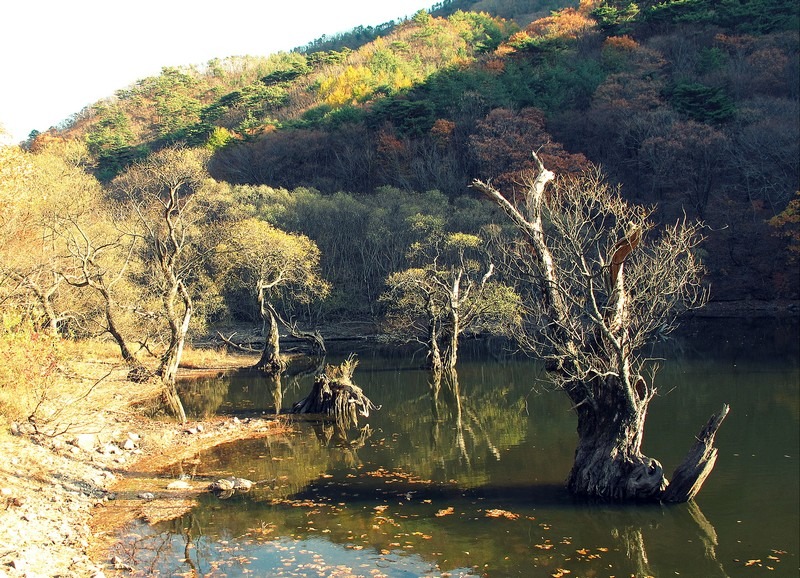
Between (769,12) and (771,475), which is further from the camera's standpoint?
(769,12)

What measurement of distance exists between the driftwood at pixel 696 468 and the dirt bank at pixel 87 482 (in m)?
8.31

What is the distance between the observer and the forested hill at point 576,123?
46438mm

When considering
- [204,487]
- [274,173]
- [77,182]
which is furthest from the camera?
[274,173]

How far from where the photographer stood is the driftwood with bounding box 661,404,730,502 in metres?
12.0

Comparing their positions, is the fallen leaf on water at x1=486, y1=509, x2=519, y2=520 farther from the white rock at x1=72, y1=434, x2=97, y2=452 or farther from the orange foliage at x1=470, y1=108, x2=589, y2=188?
the orange foliage at x1=470, y1=108, x2=589, y2=188

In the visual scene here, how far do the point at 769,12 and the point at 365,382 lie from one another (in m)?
48.8

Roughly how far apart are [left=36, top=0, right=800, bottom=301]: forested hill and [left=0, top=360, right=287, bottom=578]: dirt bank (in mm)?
29324

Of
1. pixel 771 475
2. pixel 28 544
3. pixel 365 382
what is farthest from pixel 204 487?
pixel 365 382

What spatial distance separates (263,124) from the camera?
7038 cm

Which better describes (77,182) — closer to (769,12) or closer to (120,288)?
(120,288)

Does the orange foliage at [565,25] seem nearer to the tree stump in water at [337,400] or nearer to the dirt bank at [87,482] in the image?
the tree stump in water at [337,400]

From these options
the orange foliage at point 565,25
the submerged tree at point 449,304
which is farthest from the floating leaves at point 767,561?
the orange foliage at point 565,25

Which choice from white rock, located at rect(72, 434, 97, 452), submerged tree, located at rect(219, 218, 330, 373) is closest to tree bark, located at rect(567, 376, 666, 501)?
white rock, located at rect(72, 434, 97, 452)

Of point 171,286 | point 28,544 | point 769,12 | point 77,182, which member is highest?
point 769,12
